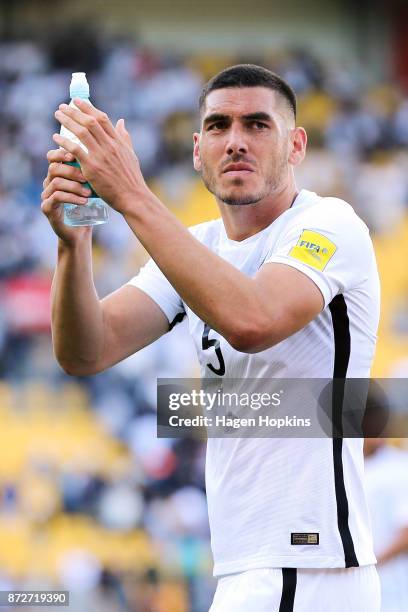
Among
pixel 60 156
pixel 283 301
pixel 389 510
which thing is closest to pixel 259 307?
pixel 283 301

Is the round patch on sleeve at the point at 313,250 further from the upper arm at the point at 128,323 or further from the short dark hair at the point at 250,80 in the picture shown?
the upper arm at the point at 128,323

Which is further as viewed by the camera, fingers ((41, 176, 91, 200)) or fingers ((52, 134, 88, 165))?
fingers ((41, 176, 91, 200))

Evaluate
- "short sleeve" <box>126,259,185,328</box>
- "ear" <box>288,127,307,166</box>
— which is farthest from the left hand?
"short sleeve" <box>126,259,185,328</box>

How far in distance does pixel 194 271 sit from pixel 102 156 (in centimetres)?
33

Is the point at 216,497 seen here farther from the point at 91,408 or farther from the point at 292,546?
the point at 91,408

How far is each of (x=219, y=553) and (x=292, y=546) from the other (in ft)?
0.84

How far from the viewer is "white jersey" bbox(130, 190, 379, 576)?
2.79 meters

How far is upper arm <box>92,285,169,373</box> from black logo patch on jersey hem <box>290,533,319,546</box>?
79 centimetres

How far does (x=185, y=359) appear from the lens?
10.3 metres

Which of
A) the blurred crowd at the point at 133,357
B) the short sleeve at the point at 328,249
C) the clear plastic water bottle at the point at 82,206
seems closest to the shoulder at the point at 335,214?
the short sleeve at the point at 328,249

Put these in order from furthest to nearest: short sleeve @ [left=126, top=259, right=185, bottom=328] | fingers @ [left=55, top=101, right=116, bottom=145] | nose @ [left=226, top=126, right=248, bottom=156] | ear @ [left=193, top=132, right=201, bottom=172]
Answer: short sleeve @ [left=126, top=259, right=185, bottom=328]
ear @ [left=193, top=132, right=201, bottom=172]
nose @ [left=226, top=126, right=248, bottom=156]
fingers @ [left=55, top=101, right=116, bottom=145]

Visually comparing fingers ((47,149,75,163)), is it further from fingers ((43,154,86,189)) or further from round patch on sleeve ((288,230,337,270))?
round patch on sleeve ((288,230,337,270))

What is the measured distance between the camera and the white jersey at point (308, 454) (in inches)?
110

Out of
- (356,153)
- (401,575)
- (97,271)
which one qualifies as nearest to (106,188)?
(401,575)
